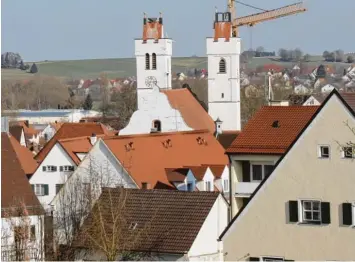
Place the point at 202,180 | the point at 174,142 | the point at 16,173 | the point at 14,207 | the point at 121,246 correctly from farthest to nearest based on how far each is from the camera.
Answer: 1. the point at 174,142
2. the point at 202,180
3. the point at 16,173
4. the point at 14,207
5. the point at 121,246

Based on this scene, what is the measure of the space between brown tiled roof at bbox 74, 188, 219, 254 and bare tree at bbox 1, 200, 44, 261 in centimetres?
110

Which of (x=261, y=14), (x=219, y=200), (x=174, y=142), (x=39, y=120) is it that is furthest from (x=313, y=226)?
(x=39, y=120)

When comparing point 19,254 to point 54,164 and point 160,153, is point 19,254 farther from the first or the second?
point 54,164

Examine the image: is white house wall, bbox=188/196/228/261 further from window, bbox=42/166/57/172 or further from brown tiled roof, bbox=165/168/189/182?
window, bbox=42/166/57/172

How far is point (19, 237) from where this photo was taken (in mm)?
23094

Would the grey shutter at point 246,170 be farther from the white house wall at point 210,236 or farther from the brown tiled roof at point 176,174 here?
the brown tiled roof at point 176,174

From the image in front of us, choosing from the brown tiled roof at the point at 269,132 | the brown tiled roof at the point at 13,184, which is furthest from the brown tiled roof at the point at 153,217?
the brown tiled roof at the point at 13,184

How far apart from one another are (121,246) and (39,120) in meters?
127

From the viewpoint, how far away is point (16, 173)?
33344 millimetres

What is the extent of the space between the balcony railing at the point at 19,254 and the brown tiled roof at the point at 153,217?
1.17 meters

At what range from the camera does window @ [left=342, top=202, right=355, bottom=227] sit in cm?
2047

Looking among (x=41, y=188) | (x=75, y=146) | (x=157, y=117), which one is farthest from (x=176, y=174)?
(x=157, y=117)

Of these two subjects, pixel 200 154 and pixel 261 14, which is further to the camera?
pixel 261 14

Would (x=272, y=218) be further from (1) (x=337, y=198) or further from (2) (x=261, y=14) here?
(2) (x=261, y=14)
